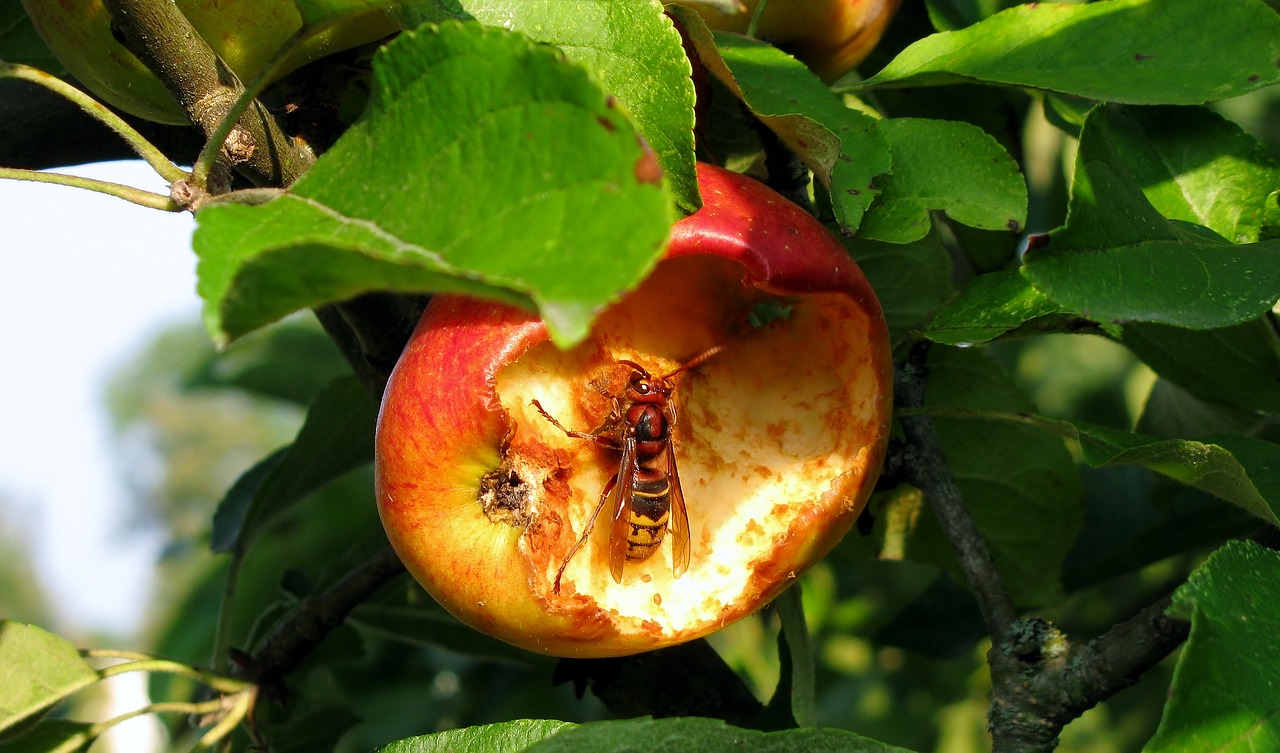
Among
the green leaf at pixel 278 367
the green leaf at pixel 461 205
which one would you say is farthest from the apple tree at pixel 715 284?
the green leaf at pixel 278 367

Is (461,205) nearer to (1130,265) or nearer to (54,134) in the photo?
(1130,265)

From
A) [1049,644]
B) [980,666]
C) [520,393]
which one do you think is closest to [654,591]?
[520,393]

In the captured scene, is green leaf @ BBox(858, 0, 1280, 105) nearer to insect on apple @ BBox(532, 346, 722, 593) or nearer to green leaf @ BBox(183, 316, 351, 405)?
insect on apple @ BBox(532, 346, 722, 593)

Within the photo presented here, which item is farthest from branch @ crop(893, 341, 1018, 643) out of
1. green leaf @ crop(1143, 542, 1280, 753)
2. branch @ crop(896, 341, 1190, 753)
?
green leaf @ crop(1143, 542, 1280, 753)

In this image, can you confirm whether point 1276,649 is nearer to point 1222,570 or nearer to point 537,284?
point 1222,570

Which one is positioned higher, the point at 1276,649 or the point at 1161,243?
the point at 1161,243

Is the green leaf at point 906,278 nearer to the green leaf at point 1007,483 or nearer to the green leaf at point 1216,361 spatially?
the green leaf at point 1007,483
